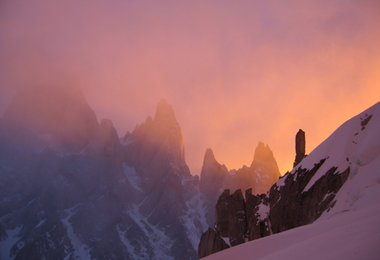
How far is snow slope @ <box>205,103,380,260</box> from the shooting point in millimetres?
9094

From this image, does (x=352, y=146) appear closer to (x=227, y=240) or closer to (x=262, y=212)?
(x=262, y=212)

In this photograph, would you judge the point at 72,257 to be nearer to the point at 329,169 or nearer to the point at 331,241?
the point at 329,169

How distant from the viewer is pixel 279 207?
172 feet

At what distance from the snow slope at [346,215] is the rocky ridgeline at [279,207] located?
3.82 ft

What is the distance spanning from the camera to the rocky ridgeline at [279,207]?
40.4 m

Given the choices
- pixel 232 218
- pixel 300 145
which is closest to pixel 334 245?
pixel 300 145

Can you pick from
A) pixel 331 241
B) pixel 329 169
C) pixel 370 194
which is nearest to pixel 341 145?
pixel 329 169

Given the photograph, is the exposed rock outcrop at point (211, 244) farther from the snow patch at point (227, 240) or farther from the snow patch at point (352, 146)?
the snow patch at point (352, 146)

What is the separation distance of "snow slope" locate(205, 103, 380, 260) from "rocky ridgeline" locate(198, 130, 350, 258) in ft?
3.82

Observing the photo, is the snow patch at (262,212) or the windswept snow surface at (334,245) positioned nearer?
the windswept snow surface at (334,245)

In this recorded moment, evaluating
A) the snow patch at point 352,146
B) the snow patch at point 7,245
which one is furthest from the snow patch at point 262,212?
the snow patch at point 7,245

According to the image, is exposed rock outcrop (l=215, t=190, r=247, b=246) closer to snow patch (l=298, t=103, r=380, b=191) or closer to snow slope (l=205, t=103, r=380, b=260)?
snow slope (l=205, t=103, r=380, b=260)

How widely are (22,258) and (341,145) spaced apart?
172929mm

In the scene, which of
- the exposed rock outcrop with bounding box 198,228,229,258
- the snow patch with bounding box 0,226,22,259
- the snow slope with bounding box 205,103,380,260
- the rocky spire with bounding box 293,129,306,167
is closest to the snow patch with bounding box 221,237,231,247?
the exposed rock outcrop with bounding box 198,228,229,258
